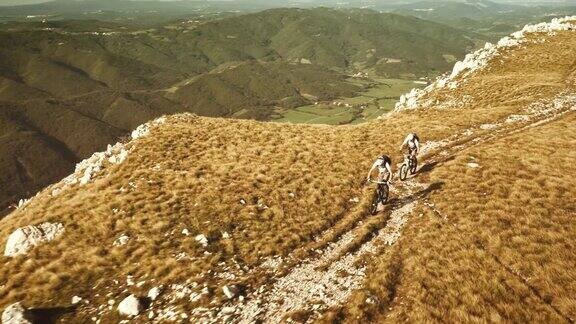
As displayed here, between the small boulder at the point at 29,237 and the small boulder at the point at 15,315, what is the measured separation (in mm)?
5120

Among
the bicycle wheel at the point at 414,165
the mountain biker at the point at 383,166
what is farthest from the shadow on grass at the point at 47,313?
the bicycle wheel at the point at 414,165

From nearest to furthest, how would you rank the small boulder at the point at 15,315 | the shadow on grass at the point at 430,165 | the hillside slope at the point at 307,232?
the small boulder at the point at 15,315, the hillside slope at the point at 307,232, the shadow on grass at the point at 430,165

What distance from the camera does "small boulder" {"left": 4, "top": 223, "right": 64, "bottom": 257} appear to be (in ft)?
64.3

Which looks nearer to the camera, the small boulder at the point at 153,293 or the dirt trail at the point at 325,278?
the dirt trail at the point at 325,278

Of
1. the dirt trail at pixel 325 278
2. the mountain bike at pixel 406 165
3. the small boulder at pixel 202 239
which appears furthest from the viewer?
the mountain bike at pixel 406 165

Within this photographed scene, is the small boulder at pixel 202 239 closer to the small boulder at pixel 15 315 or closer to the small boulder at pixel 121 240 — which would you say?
the small boulder at pixel 121 240

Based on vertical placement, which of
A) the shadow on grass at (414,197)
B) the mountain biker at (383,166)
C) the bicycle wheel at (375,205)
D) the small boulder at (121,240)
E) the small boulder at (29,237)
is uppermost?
the mountain biker at (383,166)

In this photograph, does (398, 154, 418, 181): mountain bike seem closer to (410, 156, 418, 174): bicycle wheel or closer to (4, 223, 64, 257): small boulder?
(410, 156, 418, 174): bicycle wheel

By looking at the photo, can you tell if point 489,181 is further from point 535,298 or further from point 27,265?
point 27,265

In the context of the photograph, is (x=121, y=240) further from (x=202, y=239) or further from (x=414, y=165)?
(x=414, y=165)

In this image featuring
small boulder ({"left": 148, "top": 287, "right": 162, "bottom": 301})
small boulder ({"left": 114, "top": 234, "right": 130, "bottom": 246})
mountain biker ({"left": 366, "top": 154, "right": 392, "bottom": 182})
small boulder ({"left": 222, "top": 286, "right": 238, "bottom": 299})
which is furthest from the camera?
mountain biker ({"left": 366, "top": 154, "right": 392, "bottom": 182})

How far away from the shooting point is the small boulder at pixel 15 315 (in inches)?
575

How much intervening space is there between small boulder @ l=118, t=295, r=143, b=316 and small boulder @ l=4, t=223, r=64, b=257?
7818 mm

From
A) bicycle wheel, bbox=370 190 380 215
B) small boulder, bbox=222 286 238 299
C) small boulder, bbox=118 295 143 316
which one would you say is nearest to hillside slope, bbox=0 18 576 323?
small boulder, bbox=222 286 238 299
